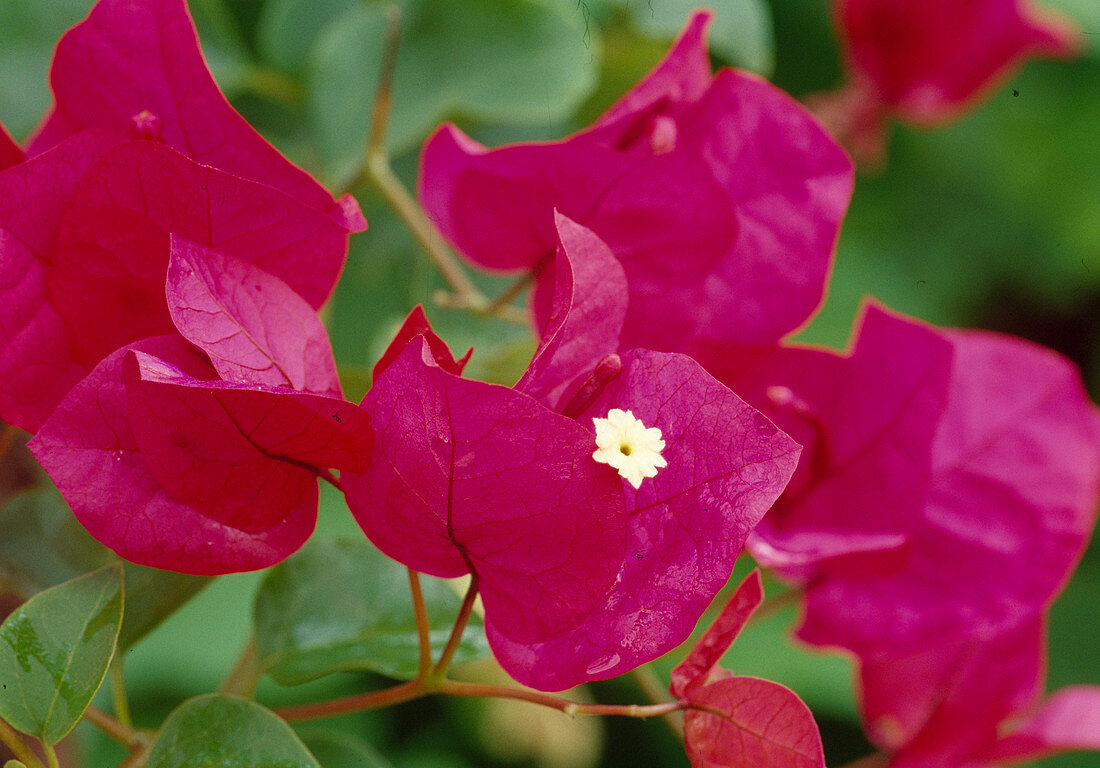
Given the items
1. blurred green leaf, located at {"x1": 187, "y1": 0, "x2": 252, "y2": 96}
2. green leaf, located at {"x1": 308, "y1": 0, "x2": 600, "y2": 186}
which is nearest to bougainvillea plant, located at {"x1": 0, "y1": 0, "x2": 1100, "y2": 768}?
green leaf, located at {"x1": 308, "y1": 0, "x2": 600, "y2": 186}

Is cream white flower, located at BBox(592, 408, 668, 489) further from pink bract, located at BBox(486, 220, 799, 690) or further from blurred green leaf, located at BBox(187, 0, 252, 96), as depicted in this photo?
blurred green leaf, located at BBox(187, 0, 252, 96)

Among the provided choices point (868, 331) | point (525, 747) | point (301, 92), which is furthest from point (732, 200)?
point (525, 747)

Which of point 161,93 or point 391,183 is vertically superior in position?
point 161,93

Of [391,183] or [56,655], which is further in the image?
[391,183]

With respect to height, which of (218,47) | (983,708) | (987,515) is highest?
(218,47)

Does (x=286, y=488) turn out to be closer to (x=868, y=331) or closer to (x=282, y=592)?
(x=282, y=592)

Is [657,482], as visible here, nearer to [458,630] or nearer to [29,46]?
[458,630]

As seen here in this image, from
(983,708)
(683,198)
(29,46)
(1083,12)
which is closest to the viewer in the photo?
(683,198)

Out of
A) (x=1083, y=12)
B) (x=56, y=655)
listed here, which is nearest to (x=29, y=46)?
(x=56, y=655)
